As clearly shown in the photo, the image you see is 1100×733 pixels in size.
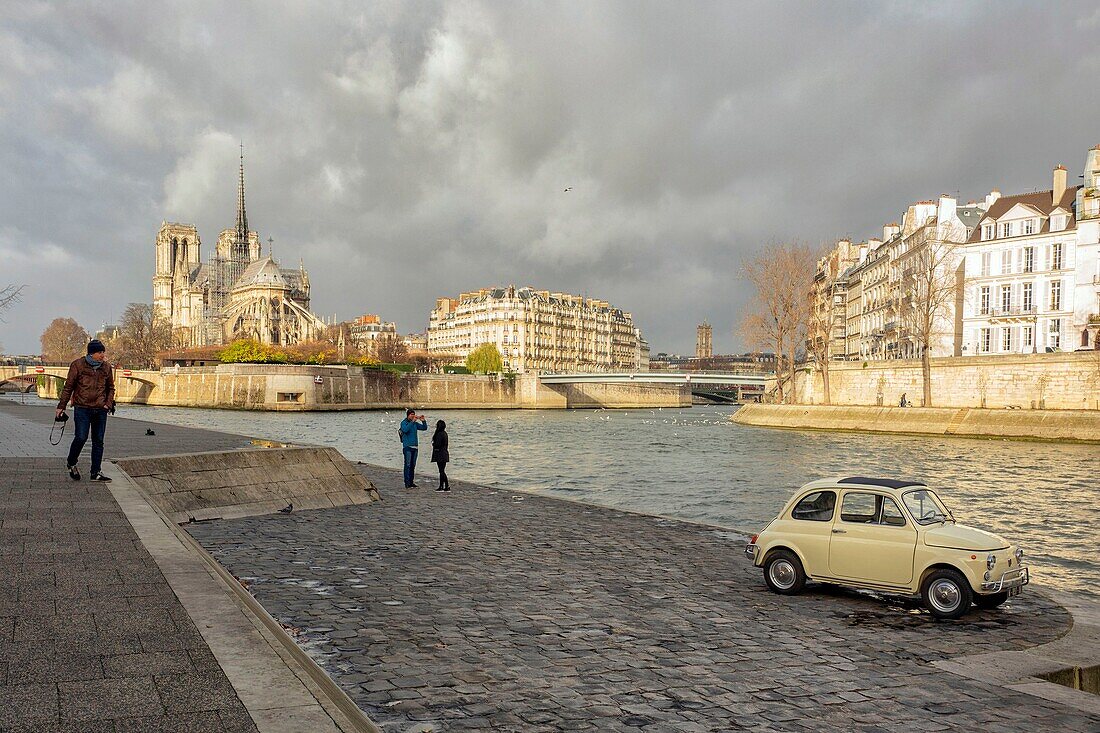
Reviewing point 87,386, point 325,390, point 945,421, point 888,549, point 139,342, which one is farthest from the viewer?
point 139,342

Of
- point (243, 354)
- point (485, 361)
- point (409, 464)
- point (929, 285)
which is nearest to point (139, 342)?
point (243, 354)

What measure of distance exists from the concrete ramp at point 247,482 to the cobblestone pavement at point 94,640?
4.91 metres

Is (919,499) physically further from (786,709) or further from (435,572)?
(435,572)

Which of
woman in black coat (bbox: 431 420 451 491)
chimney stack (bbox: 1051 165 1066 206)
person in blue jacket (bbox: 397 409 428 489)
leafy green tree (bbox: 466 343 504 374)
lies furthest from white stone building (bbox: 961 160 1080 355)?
leafy green tree (bbox: 466 343 504 374)

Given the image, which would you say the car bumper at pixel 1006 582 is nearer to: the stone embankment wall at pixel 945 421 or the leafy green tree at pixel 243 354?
the stone embankment wall at pixel 945 421

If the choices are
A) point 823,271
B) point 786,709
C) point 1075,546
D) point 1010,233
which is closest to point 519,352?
point 823,271

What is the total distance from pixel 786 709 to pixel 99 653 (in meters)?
5.40

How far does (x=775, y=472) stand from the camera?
3584 centimetres

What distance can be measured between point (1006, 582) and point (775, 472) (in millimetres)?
25795

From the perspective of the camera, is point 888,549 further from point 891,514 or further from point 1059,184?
point 1059,184

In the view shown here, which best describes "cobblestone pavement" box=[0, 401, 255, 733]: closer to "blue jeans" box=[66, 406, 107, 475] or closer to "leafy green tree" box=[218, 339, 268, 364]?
"blue jeans" box=[66, 406, 107, 475]

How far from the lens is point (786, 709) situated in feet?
23.6

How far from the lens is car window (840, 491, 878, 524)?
1121cm

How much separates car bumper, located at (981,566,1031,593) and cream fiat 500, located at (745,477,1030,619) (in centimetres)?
1
